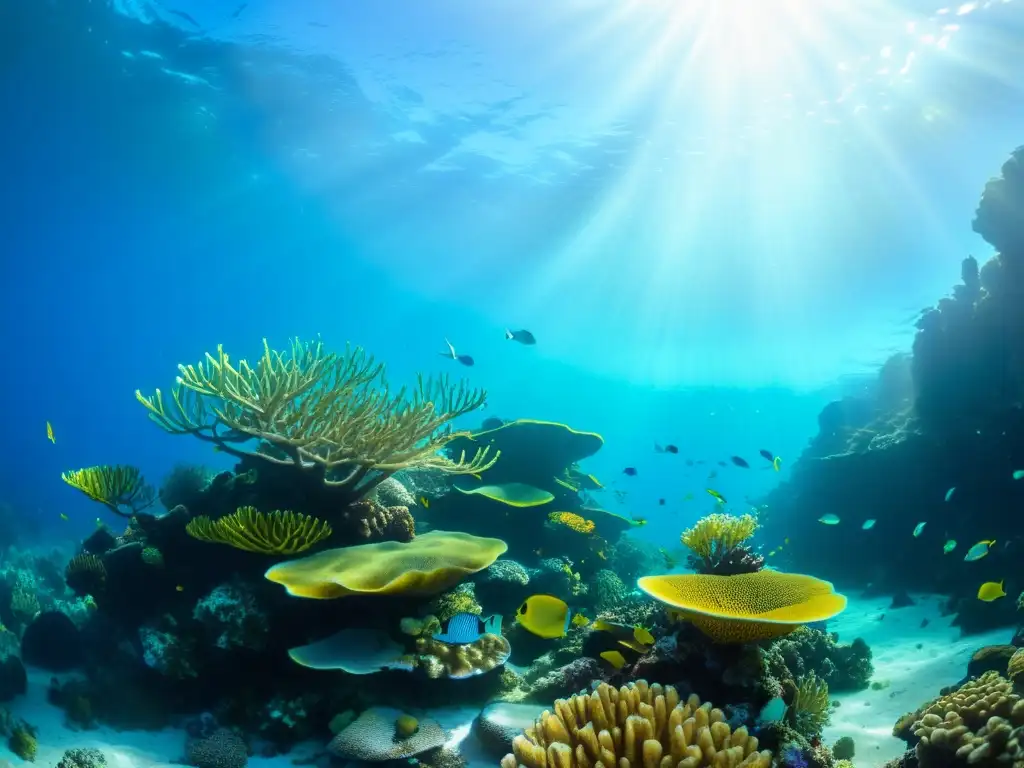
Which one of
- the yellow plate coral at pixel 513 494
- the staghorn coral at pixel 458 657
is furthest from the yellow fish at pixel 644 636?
the yellow plate coral at pixel 513 494

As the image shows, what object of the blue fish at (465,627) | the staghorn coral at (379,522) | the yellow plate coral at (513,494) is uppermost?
the yellow plate coral at (513,494)

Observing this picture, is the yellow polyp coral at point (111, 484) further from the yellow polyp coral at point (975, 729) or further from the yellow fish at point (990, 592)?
the yellow fish at point (990, 592)

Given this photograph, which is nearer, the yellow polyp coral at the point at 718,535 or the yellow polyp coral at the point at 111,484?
the yellow polyp coral at the point at 718,535

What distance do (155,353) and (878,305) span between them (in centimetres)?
10428

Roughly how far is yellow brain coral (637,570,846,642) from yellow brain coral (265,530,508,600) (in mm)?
2048

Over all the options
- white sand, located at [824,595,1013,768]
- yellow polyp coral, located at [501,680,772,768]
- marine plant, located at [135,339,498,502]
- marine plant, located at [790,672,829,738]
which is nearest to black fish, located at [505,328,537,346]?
marine plant, located at [135,339,498,502]

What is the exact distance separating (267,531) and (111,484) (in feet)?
10.4

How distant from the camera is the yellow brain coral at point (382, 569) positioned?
523 centimetres

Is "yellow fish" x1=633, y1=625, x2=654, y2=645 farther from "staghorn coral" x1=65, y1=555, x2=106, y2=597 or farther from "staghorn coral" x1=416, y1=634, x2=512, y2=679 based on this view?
"staghorn coral" x1=65, y1=555, x2=106, y2=597

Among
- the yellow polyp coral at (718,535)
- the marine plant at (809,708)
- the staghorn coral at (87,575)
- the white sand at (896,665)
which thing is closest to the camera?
the marine plant at (809,708)

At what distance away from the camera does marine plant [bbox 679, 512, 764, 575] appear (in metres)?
5.93

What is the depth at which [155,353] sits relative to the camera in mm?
96438

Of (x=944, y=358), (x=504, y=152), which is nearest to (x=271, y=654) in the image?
(x=944, y=358)

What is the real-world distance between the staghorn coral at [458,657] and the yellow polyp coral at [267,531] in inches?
64.6
